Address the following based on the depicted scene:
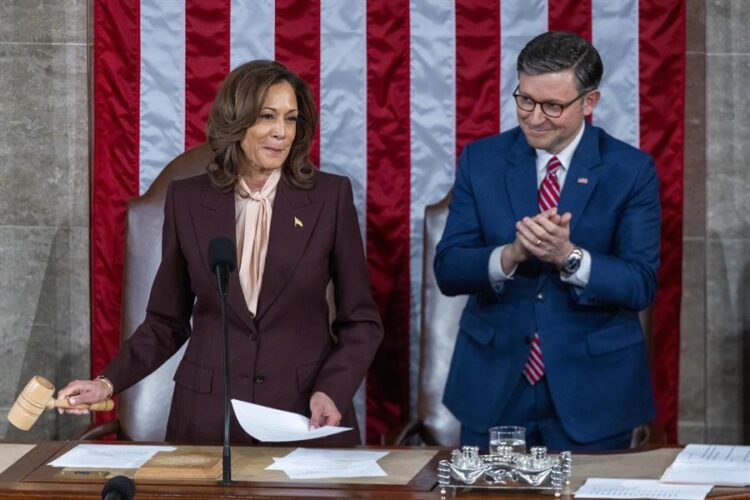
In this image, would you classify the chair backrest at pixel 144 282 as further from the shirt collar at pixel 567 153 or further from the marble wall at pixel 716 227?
the marble wall at pixel 716 227

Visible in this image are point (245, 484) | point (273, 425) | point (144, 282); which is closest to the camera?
point (245, 484)

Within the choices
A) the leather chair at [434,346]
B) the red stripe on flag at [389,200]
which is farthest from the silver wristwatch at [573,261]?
the red stripe on flag at [389,200]

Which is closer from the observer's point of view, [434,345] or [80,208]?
[434,345]

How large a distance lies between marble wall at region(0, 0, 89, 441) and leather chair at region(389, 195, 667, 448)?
1215 millimetres

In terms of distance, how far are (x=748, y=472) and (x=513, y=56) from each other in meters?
1.99

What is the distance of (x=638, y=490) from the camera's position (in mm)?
2791

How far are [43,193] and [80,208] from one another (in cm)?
14

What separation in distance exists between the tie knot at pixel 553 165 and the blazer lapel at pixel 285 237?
2.11 feet

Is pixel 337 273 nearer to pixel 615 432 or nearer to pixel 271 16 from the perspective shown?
pixel 615 432

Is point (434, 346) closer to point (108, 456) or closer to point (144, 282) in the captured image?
point (144, 282)

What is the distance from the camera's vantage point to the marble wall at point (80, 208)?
451cm

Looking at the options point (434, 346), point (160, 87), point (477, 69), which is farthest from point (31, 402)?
point (477, 69)

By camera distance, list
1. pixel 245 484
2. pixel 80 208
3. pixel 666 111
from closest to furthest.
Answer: pixel 245 484, pixel 666 111, pixel 80 208

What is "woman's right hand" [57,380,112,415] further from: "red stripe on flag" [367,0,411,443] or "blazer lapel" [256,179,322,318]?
"red stripe on flag" [367,0,411,443]
